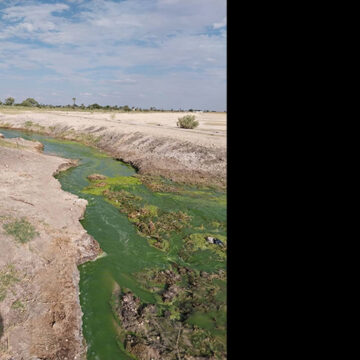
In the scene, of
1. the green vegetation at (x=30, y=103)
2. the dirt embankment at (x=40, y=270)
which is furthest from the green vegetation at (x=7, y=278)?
the green vegetation at (x=30, y=103)

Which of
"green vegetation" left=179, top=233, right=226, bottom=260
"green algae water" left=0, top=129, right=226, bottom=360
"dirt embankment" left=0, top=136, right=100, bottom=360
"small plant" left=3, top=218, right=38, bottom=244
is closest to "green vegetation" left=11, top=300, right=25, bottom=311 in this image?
"dirt embankment" left=0, top=136, right=100, bottom=360

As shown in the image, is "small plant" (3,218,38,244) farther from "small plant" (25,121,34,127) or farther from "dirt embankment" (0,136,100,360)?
"small plant" (25,121,34,127)

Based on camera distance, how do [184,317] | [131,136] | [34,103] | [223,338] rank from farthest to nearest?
[34,103] < [131,136] < [184,317] < [223,338]

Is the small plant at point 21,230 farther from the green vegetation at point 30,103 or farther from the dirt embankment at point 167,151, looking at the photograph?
the green vegetation at point 30,103

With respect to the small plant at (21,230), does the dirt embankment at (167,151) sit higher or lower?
higher

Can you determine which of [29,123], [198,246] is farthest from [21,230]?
[29,123]

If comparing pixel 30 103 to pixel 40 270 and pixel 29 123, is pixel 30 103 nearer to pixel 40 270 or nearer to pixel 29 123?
pixel 29 123
